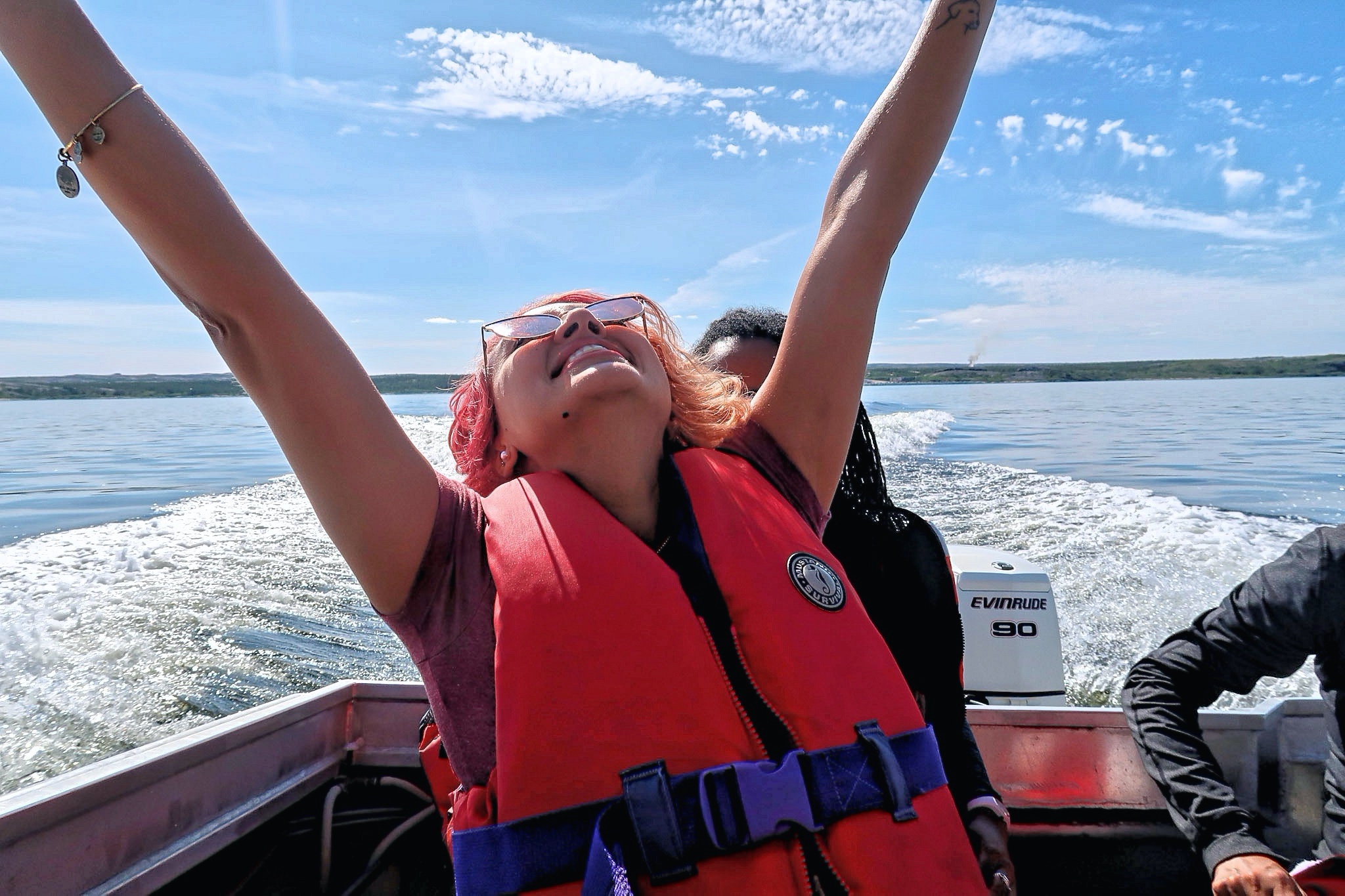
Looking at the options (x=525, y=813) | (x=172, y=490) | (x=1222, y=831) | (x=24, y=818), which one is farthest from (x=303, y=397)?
(x=172, y=490)

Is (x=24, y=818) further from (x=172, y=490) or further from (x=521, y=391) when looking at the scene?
(x=172, y=490)

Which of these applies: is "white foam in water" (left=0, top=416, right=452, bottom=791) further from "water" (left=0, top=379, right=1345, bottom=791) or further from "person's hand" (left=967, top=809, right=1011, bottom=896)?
"person's hand" (left=967, top=809, right=1011, bottom=896)

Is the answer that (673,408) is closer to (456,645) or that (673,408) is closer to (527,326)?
(527,326)

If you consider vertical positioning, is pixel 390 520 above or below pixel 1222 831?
above

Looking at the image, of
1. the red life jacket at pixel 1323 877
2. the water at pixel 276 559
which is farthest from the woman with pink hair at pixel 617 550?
the water at pixel 276 559

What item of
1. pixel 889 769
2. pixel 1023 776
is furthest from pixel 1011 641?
pixel 889 769

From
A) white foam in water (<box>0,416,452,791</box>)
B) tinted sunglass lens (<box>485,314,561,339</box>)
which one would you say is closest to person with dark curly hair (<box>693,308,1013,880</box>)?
tinted sunglass lens (<box>485,314,561,339</box>)

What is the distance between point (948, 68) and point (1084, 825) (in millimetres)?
1866

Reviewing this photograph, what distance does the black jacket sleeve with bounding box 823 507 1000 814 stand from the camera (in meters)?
1.72

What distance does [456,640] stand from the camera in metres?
1.19

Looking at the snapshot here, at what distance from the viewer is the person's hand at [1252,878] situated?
1.61m

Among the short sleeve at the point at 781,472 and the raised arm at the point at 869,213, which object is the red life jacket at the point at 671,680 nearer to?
the short sleeve at the point at 781,472

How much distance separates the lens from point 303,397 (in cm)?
103

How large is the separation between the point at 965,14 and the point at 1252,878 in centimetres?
177
